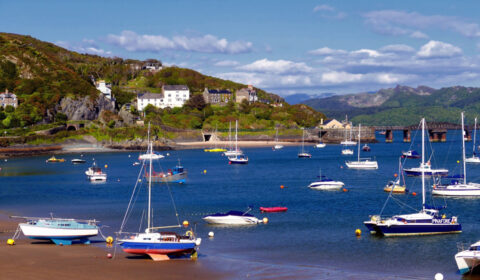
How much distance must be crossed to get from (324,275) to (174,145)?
138758mm

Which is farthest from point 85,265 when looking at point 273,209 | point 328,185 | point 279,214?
point 328,185

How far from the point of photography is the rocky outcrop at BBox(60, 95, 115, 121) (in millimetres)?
170375

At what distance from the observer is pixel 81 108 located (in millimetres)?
172250

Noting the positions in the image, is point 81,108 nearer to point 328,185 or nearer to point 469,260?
point 328,185

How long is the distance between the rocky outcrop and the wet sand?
136 meters

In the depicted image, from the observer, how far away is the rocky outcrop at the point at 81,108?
170 meters

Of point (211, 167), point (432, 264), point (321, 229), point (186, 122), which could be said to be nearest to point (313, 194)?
point (321, 229)

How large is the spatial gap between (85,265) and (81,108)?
473 feet

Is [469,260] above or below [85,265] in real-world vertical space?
above

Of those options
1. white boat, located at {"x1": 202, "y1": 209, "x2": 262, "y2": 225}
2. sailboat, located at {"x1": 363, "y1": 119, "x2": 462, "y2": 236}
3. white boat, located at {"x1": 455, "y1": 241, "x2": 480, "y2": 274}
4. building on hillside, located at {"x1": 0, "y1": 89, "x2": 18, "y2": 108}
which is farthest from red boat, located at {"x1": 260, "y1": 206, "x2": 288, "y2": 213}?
building on hillside, located at {"x1": 0, "y1": 89, "x2": 18, "y2": 108}

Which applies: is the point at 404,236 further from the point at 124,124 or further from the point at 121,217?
the point at 124,124

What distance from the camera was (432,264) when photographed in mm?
34562

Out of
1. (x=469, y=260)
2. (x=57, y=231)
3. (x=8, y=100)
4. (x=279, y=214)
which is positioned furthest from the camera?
(x=8, y=100)

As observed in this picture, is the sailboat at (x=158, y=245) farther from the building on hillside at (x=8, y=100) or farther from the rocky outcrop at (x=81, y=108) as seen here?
the building on hillside at (x=8, y=100)
